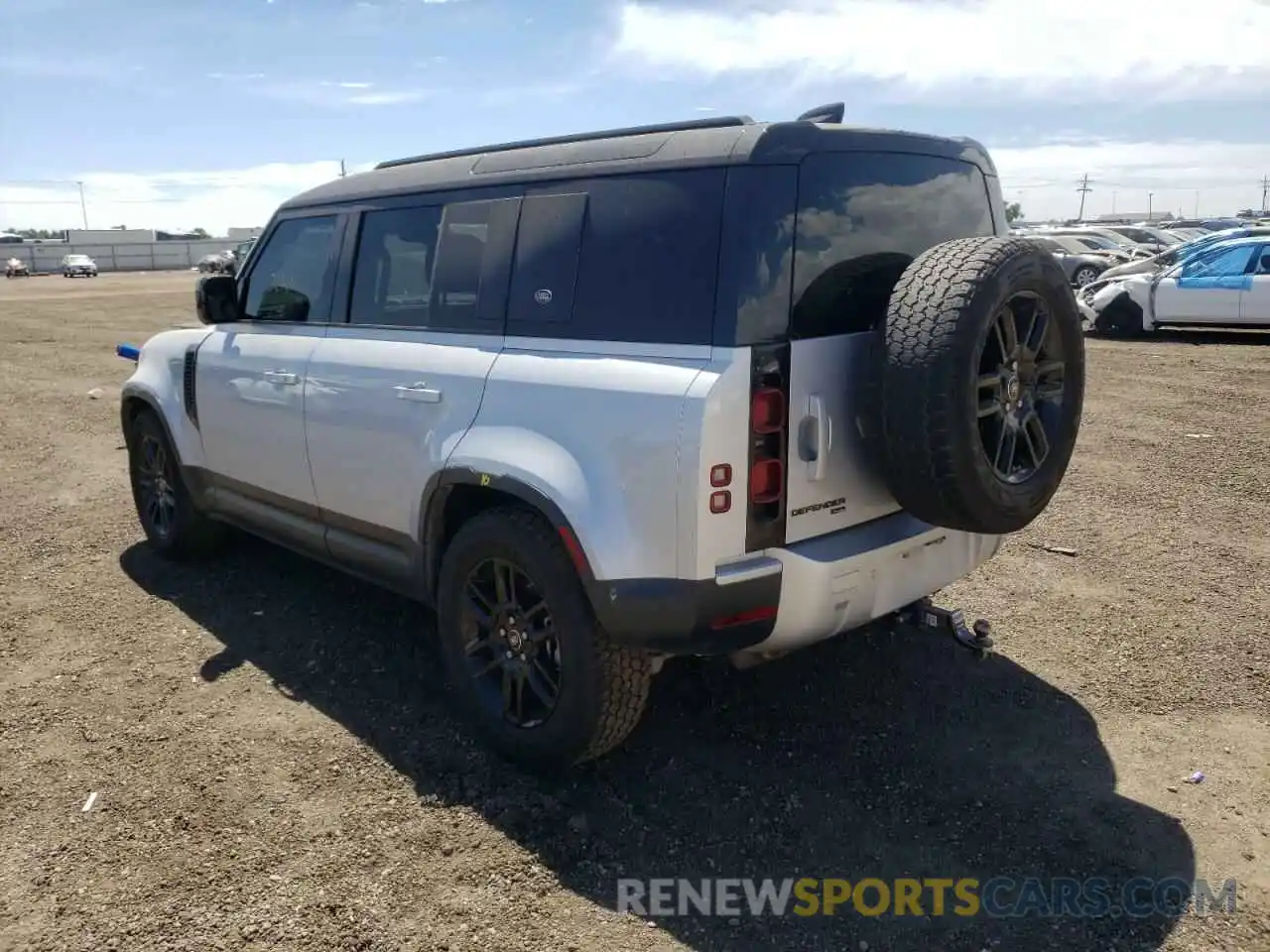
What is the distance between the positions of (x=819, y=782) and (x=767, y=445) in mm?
1267

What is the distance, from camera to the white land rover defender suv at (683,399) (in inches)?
112

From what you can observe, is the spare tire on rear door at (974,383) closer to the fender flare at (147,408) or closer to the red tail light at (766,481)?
the red tail light at (766,481)

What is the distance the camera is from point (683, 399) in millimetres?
2775

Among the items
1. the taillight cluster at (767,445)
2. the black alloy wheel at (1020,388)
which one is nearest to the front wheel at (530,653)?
the taillight cluster at (767,445)

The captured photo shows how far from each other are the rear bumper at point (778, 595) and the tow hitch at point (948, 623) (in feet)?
1.45

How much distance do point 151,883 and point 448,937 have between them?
966mm

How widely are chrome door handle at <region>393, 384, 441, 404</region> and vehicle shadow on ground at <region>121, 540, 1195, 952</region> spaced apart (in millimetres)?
1256

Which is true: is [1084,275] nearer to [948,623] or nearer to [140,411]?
[948,623]

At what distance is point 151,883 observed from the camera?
117 inches

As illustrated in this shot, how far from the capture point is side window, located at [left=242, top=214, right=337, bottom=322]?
4398 millimetres

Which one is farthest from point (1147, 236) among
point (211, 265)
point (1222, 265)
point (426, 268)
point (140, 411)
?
point (211, 265)

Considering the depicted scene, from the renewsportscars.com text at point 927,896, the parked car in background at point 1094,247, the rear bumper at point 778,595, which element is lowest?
the renewsportscars.com text at point 927,896

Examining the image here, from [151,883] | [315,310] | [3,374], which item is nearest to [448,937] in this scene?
[151,883]

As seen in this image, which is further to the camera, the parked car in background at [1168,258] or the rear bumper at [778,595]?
the parked car in background at [1168,258]
